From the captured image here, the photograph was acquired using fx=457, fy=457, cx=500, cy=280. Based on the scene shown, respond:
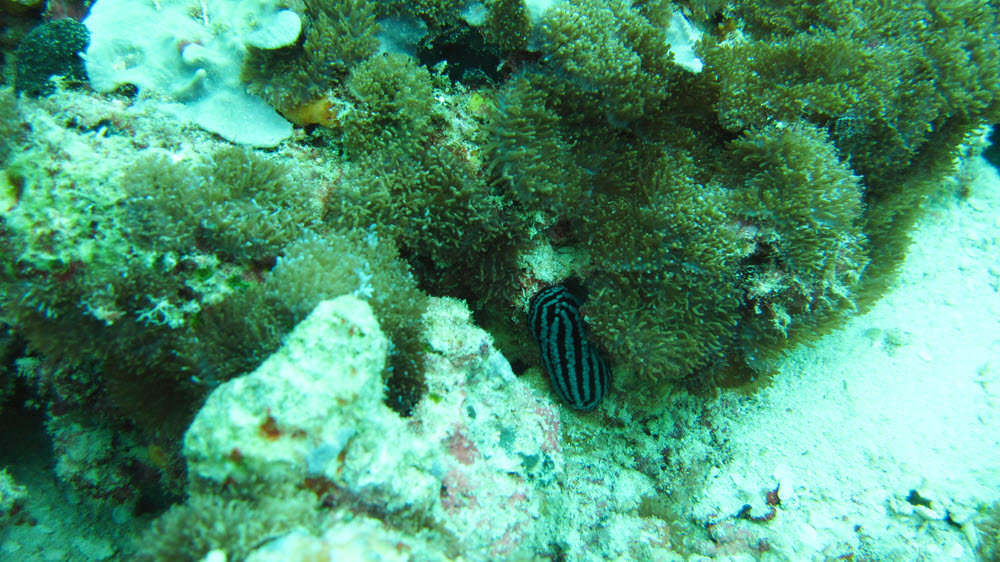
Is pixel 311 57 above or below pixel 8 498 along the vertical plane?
above

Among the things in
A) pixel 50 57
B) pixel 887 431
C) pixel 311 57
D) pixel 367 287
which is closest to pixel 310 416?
pixel 367 287

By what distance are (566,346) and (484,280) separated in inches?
30.0

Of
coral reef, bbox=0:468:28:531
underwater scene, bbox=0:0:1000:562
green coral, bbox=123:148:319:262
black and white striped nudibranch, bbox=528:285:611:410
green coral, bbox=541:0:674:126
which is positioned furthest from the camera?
black and white striped nudibranch, bbox=528:285:611:410

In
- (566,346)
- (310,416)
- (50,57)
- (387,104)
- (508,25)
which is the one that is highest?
(508,25)

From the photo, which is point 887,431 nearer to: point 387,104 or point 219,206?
point 387,104

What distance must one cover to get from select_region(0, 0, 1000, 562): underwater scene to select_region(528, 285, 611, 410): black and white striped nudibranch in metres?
0.03

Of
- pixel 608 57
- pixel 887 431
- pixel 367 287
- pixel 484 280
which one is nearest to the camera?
pixel 367 287

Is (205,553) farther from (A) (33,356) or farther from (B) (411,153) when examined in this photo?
(A) (33,356)

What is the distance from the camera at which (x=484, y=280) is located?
317 cm

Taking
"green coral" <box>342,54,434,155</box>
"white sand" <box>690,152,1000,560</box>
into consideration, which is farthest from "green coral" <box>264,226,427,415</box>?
"white sand" <box>690,152,1000,560</box>

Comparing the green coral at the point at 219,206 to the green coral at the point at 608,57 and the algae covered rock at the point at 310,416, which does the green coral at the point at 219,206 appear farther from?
the green coral at the point at 608,57

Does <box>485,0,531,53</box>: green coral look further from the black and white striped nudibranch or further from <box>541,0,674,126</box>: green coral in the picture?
the black and white striped nudibranch

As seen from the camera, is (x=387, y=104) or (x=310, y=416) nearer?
(x=310, y=416)

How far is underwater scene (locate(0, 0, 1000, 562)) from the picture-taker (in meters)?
2.19
